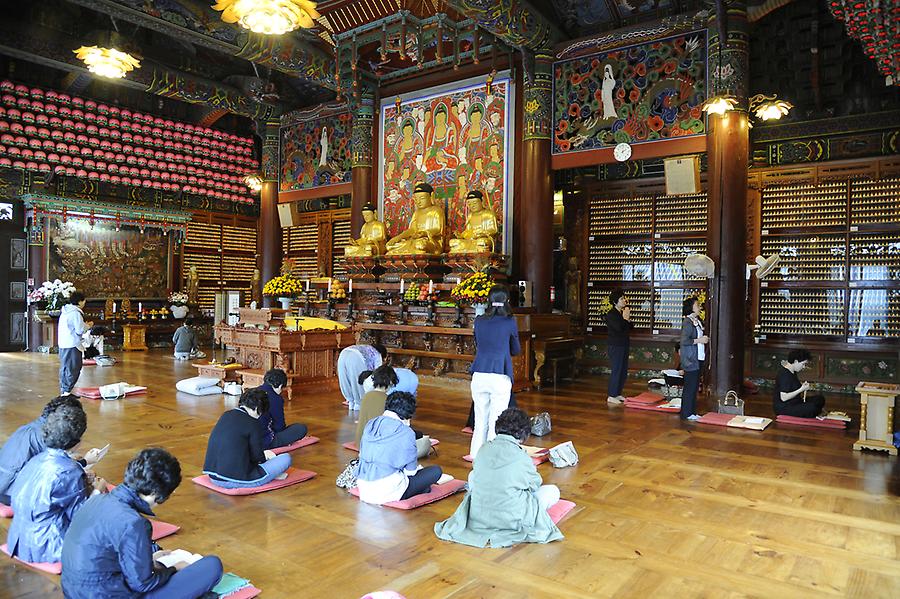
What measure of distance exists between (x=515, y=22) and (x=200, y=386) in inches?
220

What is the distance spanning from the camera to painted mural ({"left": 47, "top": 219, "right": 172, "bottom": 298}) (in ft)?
38.6

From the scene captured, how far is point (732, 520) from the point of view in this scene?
3383 mm

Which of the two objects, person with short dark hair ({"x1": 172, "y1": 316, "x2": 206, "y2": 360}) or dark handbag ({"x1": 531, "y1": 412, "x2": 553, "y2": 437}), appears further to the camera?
person with short dark hair ({"x1": 172, "y1": 316, "x2": 206, "y2": 360})

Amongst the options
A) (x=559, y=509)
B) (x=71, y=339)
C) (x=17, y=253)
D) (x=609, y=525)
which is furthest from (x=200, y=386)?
(x=17, y=253)

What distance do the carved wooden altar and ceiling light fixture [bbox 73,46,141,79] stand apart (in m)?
3.57

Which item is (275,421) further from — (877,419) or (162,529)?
(877,419)

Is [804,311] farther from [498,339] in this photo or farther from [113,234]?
[113,234]

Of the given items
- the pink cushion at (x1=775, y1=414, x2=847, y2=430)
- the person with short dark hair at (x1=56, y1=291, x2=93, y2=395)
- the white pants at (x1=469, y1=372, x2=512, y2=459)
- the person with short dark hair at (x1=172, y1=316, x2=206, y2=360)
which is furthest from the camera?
the person with short dark hair at (x1=172, y1=316, x2=206, y2=360)

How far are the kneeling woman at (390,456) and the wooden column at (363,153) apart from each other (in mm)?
7384

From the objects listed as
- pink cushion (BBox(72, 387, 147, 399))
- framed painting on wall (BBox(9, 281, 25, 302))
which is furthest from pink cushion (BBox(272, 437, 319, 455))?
framed painting on wall (BBox(9, 281, 25, 302))

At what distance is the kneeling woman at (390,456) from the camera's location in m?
3.49

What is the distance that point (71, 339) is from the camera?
6.52 m

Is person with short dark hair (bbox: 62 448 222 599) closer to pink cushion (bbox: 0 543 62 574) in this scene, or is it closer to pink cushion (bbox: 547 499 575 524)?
pink cushion (bbox: 0 543 62 574)

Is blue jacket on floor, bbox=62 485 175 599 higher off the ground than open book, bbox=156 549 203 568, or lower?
higher
